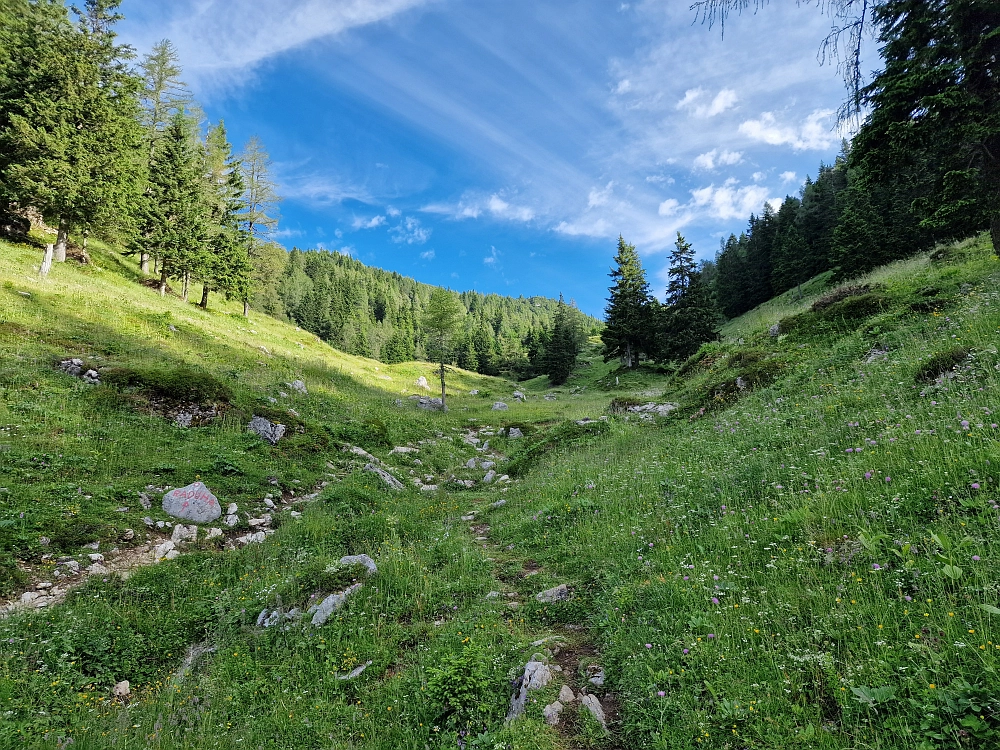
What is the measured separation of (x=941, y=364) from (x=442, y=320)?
29.9m

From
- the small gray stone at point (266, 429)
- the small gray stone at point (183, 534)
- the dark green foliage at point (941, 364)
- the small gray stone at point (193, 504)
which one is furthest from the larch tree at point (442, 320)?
the dark green foliage at point (941, 364)

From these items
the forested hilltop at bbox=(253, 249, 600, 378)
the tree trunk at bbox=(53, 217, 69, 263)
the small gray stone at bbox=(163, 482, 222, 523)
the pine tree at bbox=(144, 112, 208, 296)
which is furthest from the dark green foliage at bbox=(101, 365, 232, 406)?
the forested hilltop at bbox=(253, 249, 600, 378)

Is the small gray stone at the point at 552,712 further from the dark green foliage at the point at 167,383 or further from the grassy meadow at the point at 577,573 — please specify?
the dark green foliage at the point at 167,383

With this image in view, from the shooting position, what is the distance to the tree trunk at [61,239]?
24.2 metres

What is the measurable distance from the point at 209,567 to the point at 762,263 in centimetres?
8482

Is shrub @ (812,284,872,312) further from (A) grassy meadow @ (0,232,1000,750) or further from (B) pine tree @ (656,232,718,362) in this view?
(B) pine tree @ (656,232,718,362)

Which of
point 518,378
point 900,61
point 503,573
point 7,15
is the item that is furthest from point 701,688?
point 518,378

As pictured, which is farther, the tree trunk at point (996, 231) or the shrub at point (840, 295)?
the shrub at point (840, 295)

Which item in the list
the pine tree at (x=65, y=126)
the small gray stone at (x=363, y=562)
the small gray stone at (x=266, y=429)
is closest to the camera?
the small gray stone at (x=363, y=562)

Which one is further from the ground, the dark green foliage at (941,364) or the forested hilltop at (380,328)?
the forested hilltop at (380,328)

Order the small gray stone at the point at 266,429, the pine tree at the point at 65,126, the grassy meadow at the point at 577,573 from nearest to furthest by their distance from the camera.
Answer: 1. the grassy meadow at the point at 577,573
2. the small gray stone at the point at 266,429
3. the pine tree at the point at 65,126

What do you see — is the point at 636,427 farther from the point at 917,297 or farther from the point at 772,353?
the point at 917,297

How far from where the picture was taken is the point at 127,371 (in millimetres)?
12828

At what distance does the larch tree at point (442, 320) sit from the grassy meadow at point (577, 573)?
21.4 m
